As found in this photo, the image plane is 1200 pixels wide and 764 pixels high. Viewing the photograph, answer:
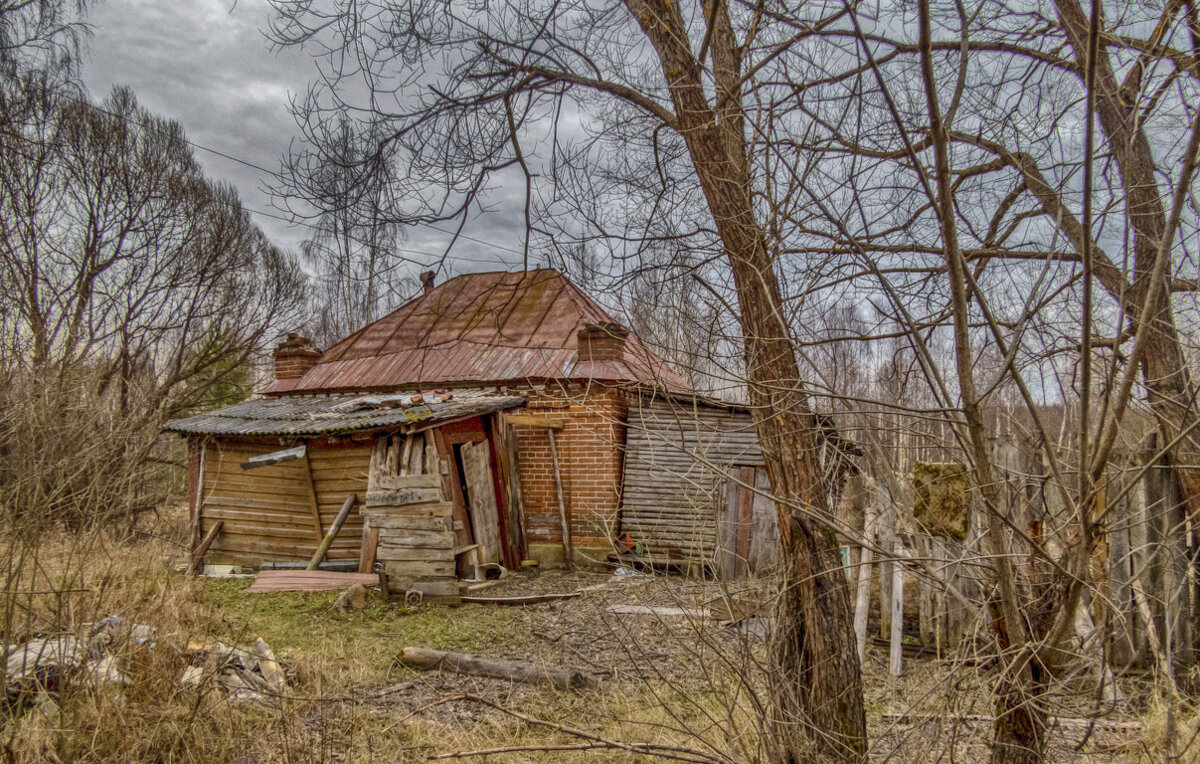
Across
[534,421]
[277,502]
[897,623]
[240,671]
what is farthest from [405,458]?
[897,623]

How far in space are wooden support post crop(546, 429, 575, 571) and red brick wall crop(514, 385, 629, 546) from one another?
79 mm

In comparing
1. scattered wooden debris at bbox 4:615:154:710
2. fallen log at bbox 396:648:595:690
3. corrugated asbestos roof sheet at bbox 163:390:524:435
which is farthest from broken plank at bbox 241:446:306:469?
scattered wooden debris at bbox 4:615:154:710

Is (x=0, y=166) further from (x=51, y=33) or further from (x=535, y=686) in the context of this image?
(x=535, y=686)

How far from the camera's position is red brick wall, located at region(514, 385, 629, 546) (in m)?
12.3

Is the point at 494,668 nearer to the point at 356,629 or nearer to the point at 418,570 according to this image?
the point at 356,629

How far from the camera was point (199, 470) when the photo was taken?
13.1 metres

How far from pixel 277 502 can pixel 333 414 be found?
1945 mm

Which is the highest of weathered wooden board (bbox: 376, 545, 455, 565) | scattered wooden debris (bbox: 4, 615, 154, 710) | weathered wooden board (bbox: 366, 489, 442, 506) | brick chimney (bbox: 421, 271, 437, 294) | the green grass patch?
brick chimney (bbox: 421, 271, 437, 294)

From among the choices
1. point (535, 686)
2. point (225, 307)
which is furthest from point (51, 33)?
point (225, 307)

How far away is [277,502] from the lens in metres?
12.5

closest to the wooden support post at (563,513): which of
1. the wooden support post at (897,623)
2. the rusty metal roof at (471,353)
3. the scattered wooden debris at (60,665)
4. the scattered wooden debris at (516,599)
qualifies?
the rusty metal roof at (471,353)

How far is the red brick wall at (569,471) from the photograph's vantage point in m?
12.3

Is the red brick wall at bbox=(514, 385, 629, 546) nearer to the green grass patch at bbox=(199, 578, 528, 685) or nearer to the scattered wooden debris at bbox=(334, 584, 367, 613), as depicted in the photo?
the green grass patch at bbox=(199, 578, 528, 685)

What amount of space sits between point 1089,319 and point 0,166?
60.5 ft
